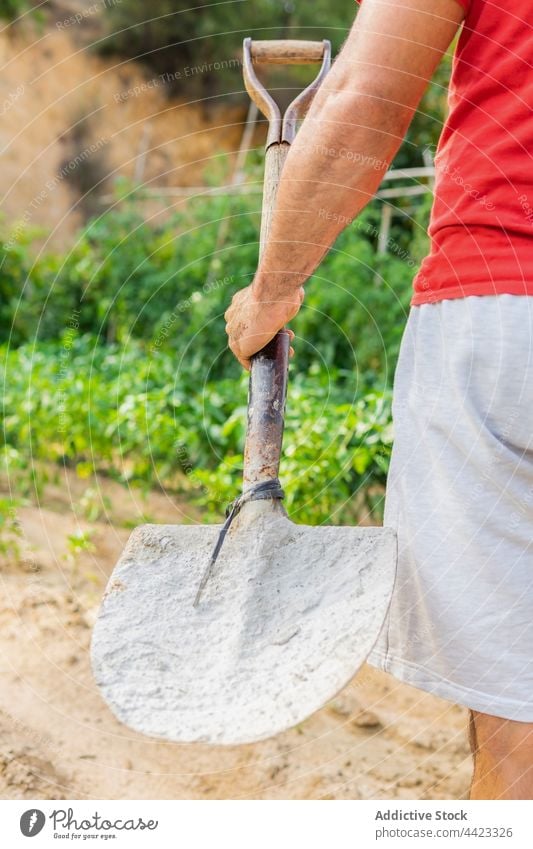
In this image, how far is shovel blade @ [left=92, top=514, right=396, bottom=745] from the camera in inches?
43.2

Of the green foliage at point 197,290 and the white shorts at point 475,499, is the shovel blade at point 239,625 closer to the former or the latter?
the white shorts at point 475,499

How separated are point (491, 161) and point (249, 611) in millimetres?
726

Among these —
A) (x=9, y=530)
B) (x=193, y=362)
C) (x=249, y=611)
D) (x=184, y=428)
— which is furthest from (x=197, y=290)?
(x=249, y=611)

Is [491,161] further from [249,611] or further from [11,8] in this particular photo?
[11,8]

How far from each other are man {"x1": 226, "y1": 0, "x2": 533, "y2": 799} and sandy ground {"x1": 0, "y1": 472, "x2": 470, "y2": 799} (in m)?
0.99

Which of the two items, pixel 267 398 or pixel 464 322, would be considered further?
pixel 267 398

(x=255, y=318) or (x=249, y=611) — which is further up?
(x=255, y=318)

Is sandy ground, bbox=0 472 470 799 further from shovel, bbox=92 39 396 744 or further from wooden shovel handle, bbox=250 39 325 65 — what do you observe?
wooden shovel handle, bbox=250 39 325 65

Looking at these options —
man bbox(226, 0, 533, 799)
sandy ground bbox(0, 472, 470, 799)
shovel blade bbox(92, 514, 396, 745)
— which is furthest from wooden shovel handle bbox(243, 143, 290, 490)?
sandy ground bbox(0, 472, 470, 799)

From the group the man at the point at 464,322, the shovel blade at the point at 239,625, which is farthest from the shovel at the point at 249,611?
the man at the point at 464,322

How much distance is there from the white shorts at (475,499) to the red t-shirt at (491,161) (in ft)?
0.13

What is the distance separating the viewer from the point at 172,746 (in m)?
2.20

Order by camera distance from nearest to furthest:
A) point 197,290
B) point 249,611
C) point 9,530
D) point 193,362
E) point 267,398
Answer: point 249,611 → point 267,398 → point 9,530 → point 193,362 → point 197,290

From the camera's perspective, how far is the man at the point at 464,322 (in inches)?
44.1
